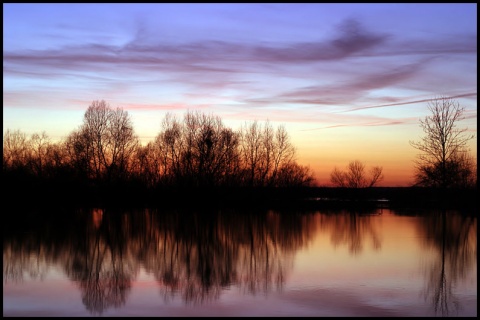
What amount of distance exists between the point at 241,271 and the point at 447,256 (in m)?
6.79

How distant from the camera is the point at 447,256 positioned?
18.1m

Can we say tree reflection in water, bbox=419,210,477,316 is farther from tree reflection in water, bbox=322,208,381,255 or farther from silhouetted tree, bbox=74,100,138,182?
silhouetted tree, bbox=74,100,138,182

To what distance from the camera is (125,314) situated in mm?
10719

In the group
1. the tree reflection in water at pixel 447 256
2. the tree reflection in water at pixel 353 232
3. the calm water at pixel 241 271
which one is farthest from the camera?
the tree reflection in water at pixel 353 232

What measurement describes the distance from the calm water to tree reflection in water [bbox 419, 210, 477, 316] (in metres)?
0.03

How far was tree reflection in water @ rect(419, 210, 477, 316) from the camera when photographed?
40.0 feet

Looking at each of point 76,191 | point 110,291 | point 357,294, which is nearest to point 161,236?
point 110,291

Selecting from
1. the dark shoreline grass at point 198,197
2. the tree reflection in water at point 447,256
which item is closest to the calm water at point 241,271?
the tree reflection in water at point 447,256

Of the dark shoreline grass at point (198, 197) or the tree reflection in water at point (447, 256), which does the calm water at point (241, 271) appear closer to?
the tree reflection in water at point (447, 256)

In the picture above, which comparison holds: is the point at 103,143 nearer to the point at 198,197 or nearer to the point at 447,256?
the point at 198,197

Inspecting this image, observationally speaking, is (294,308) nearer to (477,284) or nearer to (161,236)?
(477,284)

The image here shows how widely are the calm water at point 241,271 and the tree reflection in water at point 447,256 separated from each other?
3cm

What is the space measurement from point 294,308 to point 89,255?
9.64 m

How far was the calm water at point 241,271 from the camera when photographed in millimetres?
11352
